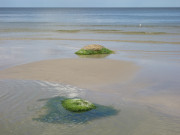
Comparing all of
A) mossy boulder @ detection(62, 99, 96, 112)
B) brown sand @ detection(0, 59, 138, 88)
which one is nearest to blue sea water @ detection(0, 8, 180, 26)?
brown sand @ detection(0, 59, 138, 88)

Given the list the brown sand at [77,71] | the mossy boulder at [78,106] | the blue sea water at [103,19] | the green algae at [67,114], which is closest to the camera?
the green algae at [67,114]

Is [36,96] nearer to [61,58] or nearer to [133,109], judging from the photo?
[133,109]

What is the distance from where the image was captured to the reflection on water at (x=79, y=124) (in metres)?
4.98

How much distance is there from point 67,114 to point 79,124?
601mm

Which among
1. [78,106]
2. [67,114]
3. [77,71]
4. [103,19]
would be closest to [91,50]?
[77,71]

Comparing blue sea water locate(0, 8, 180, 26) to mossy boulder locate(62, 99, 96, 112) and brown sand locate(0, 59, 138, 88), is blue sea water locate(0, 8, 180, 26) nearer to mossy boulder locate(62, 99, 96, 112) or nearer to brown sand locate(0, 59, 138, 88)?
brown sand locate(0, 59, 138, 88)

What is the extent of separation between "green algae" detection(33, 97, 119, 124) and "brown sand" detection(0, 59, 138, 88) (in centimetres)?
183

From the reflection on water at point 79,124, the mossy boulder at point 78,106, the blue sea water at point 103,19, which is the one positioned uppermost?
the blue sea water at point 103,19

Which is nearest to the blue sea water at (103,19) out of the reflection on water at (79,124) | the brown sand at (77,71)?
the brown sand at (77,71)

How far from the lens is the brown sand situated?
28.0ft

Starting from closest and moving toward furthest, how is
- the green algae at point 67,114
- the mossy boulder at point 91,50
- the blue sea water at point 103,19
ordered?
the green algae at point 67,114
the mossy boulder at point 91,50
the blue sea water at point 103,19

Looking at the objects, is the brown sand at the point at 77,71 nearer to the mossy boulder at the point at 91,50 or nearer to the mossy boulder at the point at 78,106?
the mossy boulder at the point at 91,50

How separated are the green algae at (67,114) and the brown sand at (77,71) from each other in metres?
1.83

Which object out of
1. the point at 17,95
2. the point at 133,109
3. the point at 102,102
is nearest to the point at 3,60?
the point at 17,95
